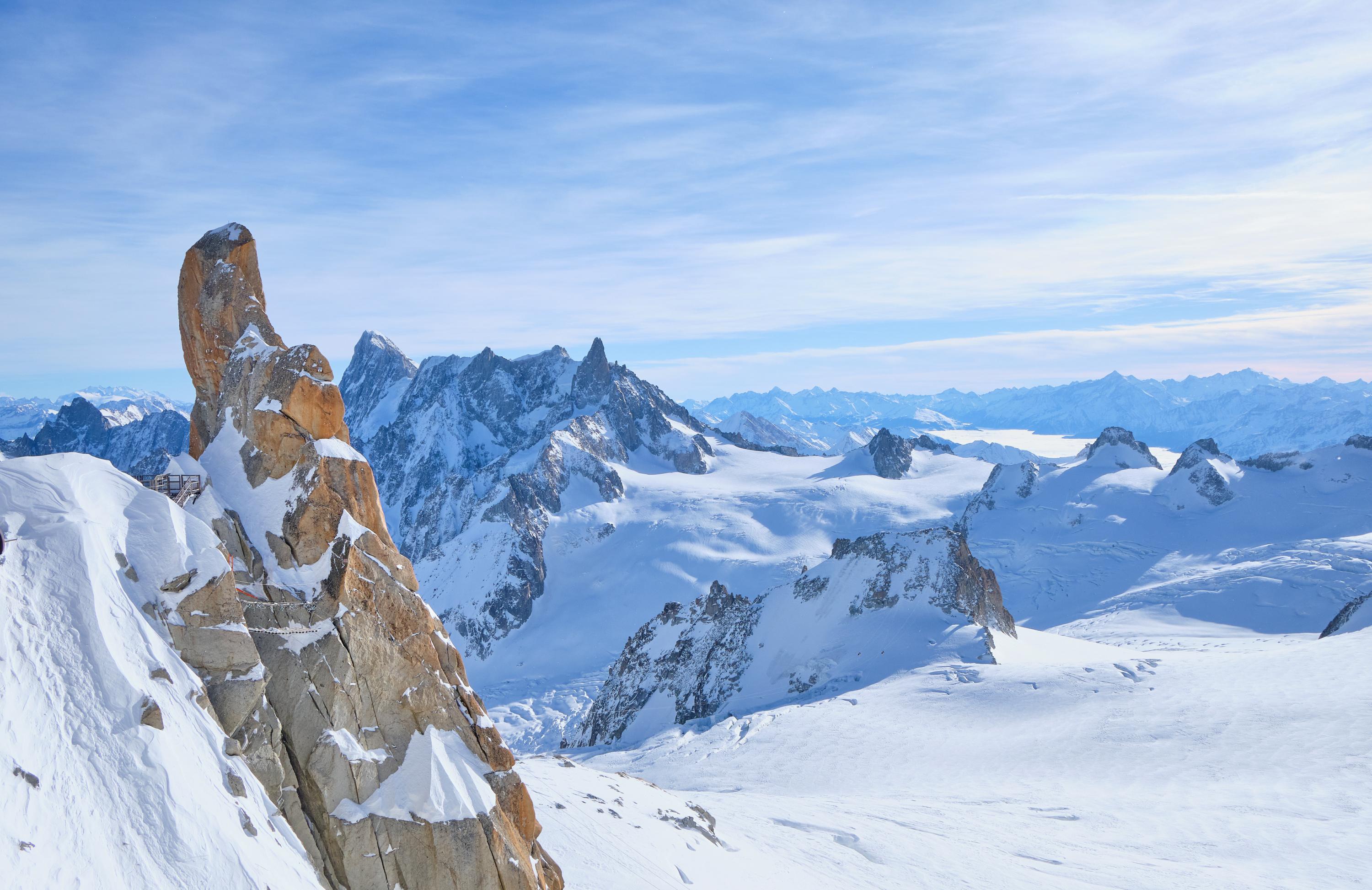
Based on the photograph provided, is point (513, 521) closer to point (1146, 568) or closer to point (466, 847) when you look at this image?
point (1146, 568)

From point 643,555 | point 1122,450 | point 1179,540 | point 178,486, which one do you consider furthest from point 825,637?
point 1122,450

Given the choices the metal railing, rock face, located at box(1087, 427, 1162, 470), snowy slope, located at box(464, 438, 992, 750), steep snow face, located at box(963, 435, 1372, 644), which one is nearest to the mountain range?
the metal railing

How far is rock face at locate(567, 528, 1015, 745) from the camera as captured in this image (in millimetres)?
66750

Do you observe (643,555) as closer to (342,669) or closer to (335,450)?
(335,450)

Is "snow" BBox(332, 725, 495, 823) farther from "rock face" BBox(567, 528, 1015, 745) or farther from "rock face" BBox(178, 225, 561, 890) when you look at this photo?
"rock face" BBox(567, 528, 1015, 745)

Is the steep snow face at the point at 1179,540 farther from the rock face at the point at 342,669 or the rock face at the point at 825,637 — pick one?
the rock face at the point at 342,669

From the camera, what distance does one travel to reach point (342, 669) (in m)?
16.9

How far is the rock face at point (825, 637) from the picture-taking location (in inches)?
2628

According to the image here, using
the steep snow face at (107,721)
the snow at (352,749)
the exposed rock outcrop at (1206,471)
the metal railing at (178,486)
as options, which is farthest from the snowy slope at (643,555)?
the steep snow face at (107,721)

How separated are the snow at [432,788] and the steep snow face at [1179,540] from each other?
311 feet

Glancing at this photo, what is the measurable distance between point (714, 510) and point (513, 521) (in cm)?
3909

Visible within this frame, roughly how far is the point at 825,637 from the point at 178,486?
60.0 m

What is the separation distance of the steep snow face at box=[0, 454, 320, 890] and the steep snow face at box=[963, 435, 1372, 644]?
99.8m

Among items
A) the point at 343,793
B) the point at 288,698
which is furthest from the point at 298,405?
the point at 343,793
